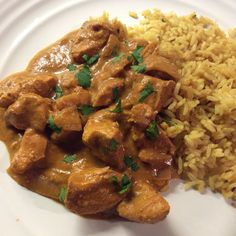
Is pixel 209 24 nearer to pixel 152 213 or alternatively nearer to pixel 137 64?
pixel 137 64

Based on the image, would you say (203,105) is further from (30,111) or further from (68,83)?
(30,111)

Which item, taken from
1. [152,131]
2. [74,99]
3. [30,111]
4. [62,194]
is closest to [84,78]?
[74,99]

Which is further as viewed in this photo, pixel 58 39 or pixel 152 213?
pixel 58 39

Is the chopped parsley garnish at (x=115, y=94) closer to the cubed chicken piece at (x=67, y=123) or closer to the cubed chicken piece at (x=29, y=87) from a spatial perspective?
the cubed chicken piece at (x=67, y=123)

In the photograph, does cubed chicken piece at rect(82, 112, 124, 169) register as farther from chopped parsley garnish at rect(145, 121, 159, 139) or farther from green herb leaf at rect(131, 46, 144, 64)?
green herb leaf at rect(131, 46, 144, 64)

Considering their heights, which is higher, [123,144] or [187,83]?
[187,83]

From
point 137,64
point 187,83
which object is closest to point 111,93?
point 137,64

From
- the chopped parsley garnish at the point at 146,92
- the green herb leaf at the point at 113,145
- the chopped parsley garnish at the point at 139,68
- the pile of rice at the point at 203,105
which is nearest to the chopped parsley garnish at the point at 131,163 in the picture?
the green herb leaf at the point at 113,145
